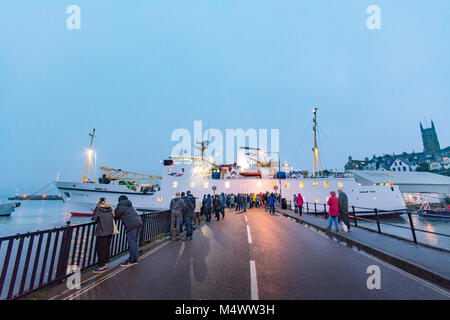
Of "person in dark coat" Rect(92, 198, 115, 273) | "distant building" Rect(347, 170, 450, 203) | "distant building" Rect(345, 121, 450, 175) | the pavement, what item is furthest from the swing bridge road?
"distant building" Rect(345, 121, 450, 175)

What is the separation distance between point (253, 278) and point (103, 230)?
3.95 meters

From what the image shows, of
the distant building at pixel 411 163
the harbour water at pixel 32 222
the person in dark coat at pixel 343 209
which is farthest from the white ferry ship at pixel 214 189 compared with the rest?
the distant building at pixel 411 163

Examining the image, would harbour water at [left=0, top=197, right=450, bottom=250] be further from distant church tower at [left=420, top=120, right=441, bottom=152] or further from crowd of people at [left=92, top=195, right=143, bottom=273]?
distant church tower at [left=420, top=120, right=441, bottom=152]

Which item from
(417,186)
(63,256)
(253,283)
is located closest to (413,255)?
(253,283)

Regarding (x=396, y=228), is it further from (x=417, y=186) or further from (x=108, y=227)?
(x=417, y=186)

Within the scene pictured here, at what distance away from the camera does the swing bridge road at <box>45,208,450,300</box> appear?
3.62m

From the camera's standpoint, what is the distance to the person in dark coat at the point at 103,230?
4.90m

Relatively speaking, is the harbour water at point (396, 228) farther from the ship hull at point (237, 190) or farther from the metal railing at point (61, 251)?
the metal railing at point (61, 251)

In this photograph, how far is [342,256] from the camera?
5.98 meters

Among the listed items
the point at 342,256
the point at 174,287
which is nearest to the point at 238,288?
the point at 174,287

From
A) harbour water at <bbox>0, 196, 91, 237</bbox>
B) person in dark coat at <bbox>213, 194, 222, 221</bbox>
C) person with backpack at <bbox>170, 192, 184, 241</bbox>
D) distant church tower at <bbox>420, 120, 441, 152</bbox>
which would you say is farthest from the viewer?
distant church tower at <bbox>420, 120, 441, 152</bbox>

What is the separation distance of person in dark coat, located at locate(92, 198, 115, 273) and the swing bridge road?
35 cm

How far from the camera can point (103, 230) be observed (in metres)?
4.93

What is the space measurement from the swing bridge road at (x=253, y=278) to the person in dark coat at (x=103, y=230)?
1.14ft
